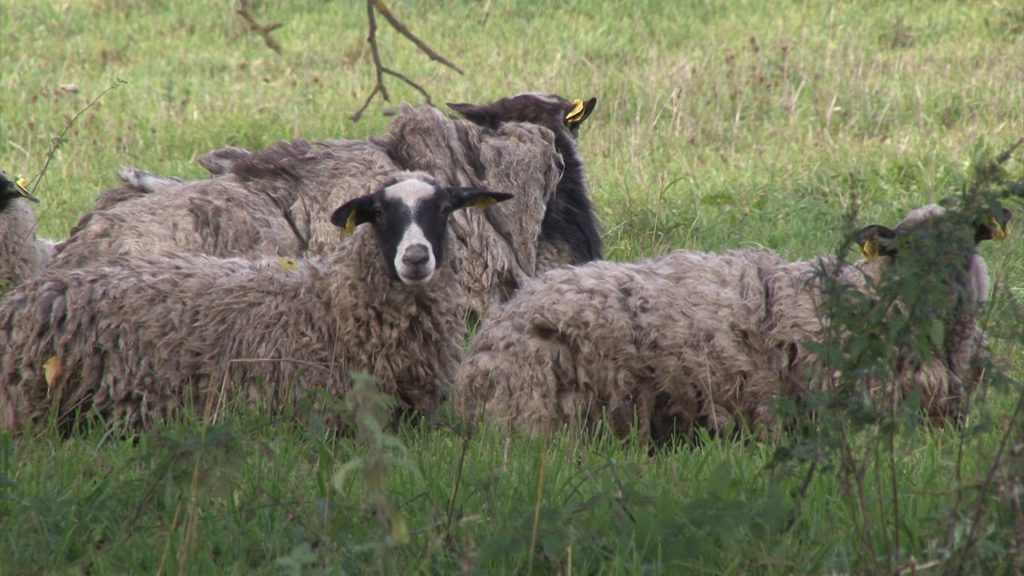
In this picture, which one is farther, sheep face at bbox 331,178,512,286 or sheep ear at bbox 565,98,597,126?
sheep ear at bbox 565,98,597,126

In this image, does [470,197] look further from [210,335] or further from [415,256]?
[210,335]

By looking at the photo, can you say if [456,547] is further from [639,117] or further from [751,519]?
[639,117]

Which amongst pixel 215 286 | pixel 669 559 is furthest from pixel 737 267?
pixel 669 559

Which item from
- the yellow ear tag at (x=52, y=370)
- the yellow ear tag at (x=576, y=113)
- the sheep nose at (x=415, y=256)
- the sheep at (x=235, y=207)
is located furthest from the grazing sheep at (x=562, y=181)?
the yellow ear tag at (x=52, y=370)

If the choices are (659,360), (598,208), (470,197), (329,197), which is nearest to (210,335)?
(470,197)

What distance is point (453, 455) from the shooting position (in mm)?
4398

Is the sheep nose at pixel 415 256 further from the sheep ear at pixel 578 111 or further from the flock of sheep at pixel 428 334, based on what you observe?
the sheep ear at pixel 578 111

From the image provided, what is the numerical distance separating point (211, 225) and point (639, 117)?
200 inches

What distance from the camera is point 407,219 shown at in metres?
5.49

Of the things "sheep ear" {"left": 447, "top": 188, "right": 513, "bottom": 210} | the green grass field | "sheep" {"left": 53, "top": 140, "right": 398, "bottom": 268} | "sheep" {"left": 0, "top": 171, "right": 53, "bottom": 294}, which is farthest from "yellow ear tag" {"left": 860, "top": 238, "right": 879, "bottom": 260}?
"sheep" {"left": 0, "top": 171, "right": 53, "bottom": 294}

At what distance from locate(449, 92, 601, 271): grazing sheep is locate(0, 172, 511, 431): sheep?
2.12 meters

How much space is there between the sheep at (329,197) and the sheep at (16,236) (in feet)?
1.18

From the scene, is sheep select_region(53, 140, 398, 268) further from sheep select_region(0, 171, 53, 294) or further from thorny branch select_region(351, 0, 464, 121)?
thorny branch select_region(351, 0, 464, 121)

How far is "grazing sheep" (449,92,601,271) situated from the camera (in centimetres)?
792
